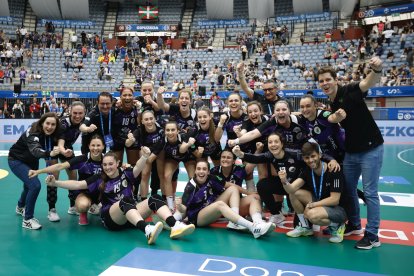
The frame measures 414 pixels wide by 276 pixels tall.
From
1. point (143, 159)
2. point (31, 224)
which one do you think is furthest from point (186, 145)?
point (31, 224)

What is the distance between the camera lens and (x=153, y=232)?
4.27 metres

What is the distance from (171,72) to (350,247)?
24024 millimetres

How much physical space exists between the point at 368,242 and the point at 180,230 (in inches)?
87.7

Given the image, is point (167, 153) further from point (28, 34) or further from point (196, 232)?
point (28, 34)

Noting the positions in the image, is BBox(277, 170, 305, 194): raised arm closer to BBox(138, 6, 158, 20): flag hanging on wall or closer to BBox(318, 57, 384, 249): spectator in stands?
BBox(318, 57, 384, 249): spectator in stands

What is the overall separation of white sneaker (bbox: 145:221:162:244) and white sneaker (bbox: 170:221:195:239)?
22cm

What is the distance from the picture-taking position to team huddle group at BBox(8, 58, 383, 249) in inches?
170

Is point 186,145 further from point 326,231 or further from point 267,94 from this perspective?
point 326,231

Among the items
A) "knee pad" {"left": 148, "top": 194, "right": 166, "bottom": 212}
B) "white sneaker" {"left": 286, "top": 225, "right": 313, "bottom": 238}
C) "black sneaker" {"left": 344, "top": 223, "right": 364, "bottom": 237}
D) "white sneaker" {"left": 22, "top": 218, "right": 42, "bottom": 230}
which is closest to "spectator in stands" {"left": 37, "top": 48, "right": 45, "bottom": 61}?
"white sneaker" {"left": 22, "top": 218, "right": 42, "bottom": 230}

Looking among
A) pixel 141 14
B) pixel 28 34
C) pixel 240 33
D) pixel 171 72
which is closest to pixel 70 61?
pixel 28 34

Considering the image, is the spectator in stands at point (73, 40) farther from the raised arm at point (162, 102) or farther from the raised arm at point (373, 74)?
the raised arm at point (373, 74)

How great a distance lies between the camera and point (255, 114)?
535cm

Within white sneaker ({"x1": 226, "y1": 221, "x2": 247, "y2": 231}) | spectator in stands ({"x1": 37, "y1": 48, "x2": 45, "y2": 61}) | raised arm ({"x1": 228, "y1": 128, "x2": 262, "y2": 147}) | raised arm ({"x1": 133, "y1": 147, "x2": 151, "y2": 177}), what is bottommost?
white sneaker ({"x1": 226, "y1": 221, "x2": 247, "y2": 231})

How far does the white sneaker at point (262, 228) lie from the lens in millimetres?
4519
